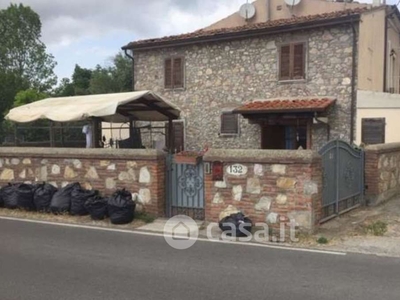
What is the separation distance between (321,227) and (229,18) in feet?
59.2

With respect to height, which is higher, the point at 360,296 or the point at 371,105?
the point at 371,105

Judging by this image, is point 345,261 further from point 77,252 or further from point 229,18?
point 229,18

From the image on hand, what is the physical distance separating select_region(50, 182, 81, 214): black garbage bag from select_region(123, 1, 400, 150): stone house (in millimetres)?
8295

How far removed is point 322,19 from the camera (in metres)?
15.6

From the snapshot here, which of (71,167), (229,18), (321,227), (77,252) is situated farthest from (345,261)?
(229,18)

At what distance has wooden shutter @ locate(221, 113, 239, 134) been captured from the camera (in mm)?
18031

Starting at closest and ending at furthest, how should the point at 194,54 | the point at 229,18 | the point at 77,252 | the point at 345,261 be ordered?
1. the point at 345,261
2. the point at 77,252
3. the point at 194,54
4. the point at 229,18

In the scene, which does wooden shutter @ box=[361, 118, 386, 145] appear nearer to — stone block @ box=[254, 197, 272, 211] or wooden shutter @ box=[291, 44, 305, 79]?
wooden shutter @ box=[291, 44, 305, 79]

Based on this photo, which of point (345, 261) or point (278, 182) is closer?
point (345, 261)

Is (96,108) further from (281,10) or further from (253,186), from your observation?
(281,10)

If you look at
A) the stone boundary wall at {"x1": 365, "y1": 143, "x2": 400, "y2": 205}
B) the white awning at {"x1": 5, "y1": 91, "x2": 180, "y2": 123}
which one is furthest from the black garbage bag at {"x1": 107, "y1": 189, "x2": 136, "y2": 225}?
the stone boundary wall at {"x1": 365, "y1": 143, "x2": 400, "y2": 205}

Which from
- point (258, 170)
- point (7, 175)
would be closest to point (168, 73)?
point (7, 175)

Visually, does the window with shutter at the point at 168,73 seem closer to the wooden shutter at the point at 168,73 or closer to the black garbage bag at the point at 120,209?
the wooden shutter at the point at 168,73

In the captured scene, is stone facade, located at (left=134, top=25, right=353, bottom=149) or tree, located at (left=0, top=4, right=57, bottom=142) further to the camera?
tree, located at (left=0, top=4, right=57, bottom=142)
